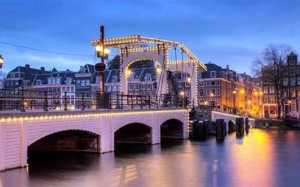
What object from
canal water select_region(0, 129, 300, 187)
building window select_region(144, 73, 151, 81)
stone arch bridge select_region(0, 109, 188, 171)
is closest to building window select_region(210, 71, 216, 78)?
building window select_region(144, 73, 151, 81)

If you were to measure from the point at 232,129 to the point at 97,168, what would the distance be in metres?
32.3

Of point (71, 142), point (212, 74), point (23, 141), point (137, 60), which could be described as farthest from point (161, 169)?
point (212, 74)

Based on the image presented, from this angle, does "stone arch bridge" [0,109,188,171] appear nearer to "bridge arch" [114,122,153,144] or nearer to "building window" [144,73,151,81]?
"bridge arch" [114,122,153,144]

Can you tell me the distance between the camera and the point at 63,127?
18.8 meters

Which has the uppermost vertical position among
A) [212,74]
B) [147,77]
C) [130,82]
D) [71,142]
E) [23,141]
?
[212,74]

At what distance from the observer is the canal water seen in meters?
14.0

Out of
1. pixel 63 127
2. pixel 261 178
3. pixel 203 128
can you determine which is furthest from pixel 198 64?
pixel 261 178

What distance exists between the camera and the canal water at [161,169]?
45.9 ft

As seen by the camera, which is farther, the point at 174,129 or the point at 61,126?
the point at 174,129

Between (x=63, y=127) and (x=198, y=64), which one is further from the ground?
(x=198, y=64)

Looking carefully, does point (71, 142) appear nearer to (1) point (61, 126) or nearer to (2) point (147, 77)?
(1) point (61, 126)

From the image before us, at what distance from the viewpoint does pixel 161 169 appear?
16.8 m

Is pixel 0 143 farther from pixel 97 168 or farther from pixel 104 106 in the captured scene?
pixel 104 106

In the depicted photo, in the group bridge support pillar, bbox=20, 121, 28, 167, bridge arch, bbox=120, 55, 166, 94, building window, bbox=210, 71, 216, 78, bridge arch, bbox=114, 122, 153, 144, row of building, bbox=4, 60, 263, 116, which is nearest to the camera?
bridge support pillar, bbox=20, 121, 28, 167
